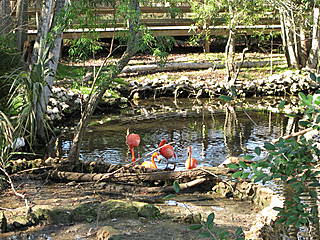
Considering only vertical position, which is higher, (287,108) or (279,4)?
(279,4)

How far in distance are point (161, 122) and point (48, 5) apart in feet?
14.2

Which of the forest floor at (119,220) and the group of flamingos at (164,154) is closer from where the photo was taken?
the forest floor at (119,220)

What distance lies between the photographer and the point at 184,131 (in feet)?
37.8

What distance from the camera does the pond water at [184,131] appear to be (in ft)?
31.1

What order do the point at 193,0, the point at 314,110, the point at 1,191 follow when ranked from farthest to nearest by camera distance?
the point at 193,0
the point at 1,191
the point at 314,110

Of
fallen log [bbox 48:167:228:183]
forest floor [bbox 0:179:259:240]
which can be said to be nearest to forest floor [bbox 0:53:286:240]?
forest floor [bbox 0:179:259:240]

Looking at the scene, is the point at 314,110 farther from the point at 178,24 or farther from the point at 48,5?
the point at 178,24

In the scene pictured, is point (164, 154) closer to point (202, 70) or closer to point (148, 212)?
point (148, 212)

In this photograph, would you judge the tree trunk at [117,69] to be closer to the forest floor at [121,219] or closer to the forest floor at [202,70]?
the forest floor at [121,219]

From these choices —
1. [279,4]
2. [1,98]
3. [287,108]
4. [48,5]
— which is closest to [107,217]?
[1,98]

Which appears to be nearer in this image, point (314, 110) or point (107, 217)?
point (314, 110)

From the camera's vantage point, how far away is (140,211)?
18.0 feet

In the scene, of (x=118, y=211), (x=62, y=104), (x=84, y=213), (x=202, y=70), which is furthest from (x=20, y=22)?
(x=202, y=70)

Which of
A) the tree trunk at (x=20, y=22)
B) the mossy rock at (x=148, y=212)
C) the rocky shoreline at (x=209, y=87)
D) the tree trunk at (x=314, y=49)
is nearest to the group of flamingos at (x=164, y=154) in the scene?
the mossy rock at (x=148, y=212)
